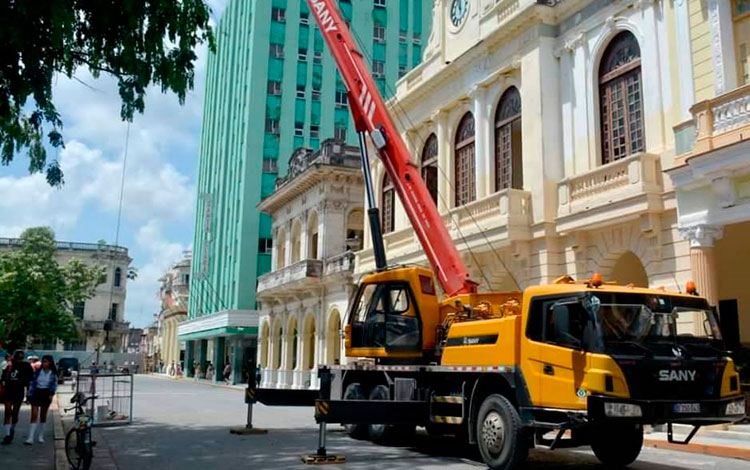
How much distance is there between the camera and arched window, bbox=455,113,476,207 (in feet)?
78.7

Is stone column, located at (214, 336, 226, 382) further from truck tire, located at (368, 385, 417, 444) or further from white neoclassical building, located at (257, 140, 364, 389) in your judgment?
truck tire, located at (368, 385, 417, 444)

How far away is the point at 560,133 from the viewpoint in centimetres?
2017

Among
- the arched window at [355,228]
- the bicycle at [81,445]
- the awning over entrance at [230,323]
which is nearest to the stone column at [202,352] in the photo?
the awning over entrance at [230,323]

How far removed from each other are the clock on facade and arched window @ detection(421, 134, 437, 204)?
413cm

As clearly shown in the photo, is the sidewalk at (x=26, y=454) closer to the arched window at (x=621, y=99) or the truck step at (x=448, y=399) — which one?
the truck step at (x=448, y=399)

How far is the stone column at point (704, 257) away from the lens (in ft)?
49.2

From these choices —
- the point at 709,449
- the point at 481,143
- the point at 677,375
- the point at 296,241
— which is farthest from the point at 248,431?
the point at 296,241

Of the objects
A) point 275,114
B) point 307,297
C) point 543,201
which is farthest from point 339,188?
point 543,201

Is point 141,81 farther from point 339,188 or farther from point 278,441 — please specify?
point 339,188

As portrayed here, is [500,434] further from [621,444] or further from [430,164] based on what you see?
[430,164]

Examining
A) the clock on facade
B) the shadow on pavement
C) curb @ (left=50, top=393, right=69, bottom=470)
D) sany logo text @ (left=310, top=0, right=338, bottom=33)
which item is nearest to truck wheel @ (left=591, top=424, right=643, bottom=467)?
the shadow on pavement

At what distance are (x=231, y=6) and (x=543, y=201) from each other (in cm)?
4424

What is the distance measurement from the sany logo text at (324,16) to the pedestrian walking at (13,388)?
11.1 meters

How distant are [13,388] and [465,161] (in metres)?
15.5
